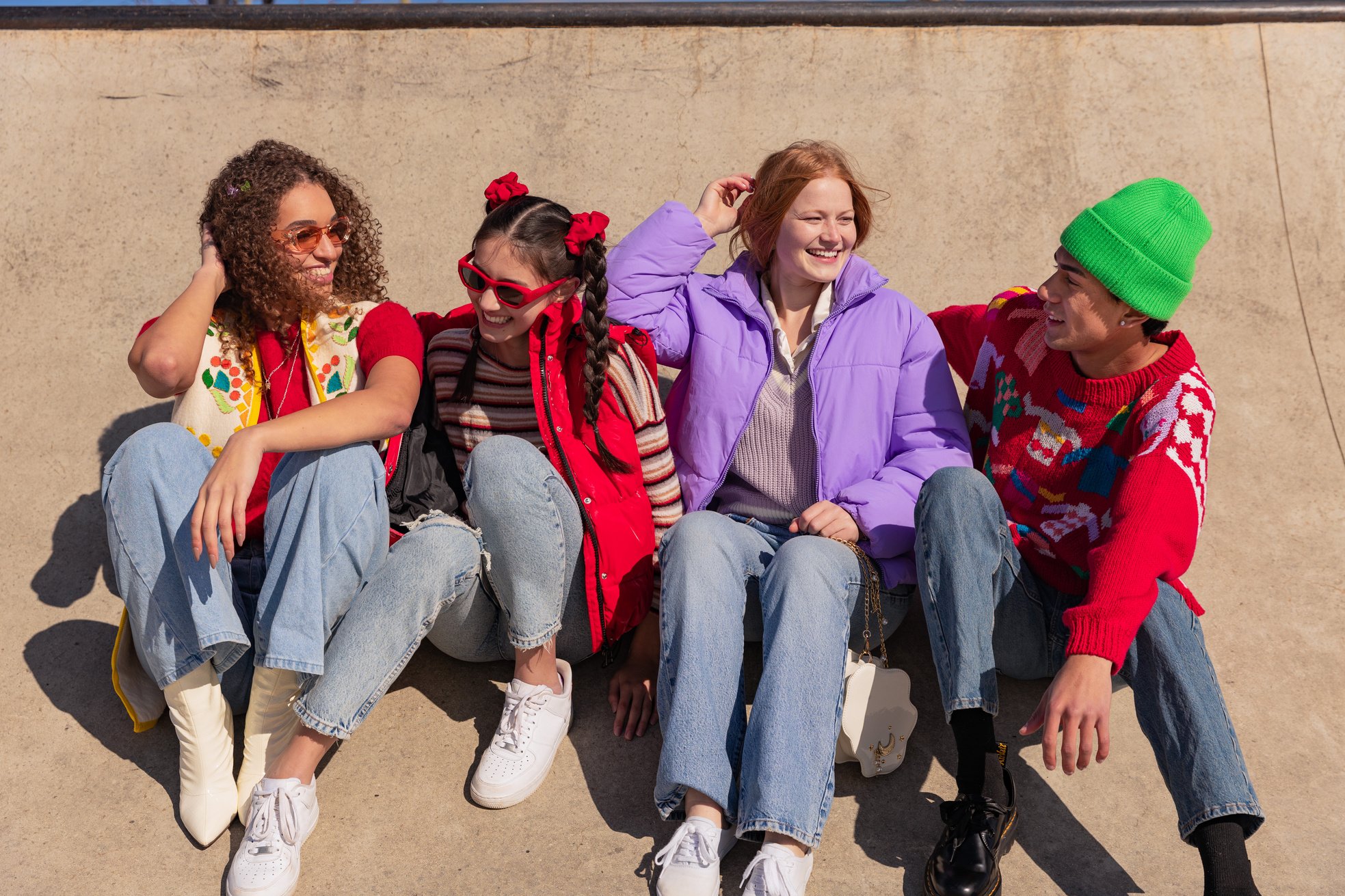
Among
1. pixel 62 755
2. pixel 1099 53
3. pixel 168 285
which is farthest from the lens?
pixel 1099 53

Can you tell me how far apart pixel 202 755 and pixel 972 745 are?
183cm

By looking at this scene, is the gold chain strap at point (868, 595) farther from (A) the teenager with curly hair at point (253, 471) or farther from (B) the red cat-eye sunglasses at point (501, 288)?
(A) the teenager with curly hair at point (253, 471)

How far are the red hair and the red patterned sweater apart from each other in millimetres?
507

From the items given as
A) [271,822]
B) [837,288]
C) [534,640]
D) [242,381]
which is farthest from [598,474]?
[271,822]

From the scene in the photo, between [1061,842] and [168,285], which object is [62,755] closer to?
[168,285]

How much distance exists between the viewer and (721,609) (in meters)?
2.46

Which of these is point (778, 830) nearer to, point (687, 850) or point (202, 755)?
point (687, 850)

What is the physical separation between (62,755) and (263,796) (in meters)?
0.76

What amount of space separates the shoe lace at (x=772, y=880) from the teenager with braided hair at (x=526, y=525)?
0.67 m

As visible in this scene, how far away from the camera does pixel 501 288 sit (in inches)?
104

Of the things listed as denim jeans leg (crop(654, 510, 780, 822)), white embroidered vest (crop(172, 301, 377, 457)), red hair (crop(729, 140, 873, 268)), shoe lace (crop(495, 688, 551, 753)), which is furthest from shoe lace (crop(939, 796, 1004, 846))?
white embroidered vest (crop(172, 301, 377, 457))

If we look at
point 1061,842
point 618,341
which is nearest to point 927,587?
point 1061,842

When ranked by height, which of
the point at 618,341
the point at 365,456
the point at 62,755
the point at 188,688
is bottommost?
the point at 62,755

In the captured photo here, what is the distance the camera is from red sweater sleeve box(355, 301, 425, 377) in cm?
274
